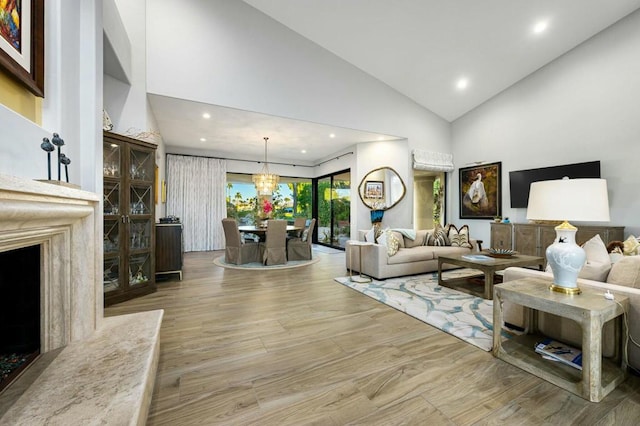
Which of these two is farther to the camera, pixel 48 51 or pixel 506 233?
pixel 506 233

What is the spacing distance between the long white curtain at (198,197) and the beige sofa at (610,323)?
22.1 feet

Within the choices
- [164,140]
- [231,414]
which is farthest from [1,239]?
[164,140]

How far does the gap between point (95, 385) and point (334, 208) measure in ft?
22.8

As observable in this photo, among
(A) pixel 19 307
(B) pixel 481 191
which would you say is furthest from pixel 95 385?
(B) pixel 481 191

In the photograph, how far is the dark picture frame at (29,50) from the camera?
119cm

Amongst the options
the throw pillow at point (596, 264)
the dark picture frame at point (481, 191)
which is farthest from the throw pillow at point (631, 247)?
the dark picture frame at point (481, 191)

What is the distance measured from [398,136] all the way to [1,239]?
19.7 ft

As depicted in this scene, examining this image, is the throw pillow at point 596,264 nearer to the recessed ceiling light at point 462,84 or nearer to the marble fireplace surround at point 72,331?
the marble fireplace surround at point 72,331

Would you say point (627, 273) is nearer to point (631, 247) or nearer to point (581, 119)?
point (631, 247)

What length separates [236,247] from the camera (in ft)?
16.9

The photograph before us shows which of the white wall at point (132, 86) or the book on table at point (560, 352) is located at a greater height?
the white wall at point (132, 86)

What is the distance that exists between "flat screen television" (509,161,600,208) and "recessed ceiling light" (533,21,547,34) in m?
2.29

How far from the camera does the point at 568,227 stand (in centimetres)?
179

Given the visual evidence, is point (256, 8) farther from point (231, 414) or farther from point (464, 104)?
point (231, 414)
